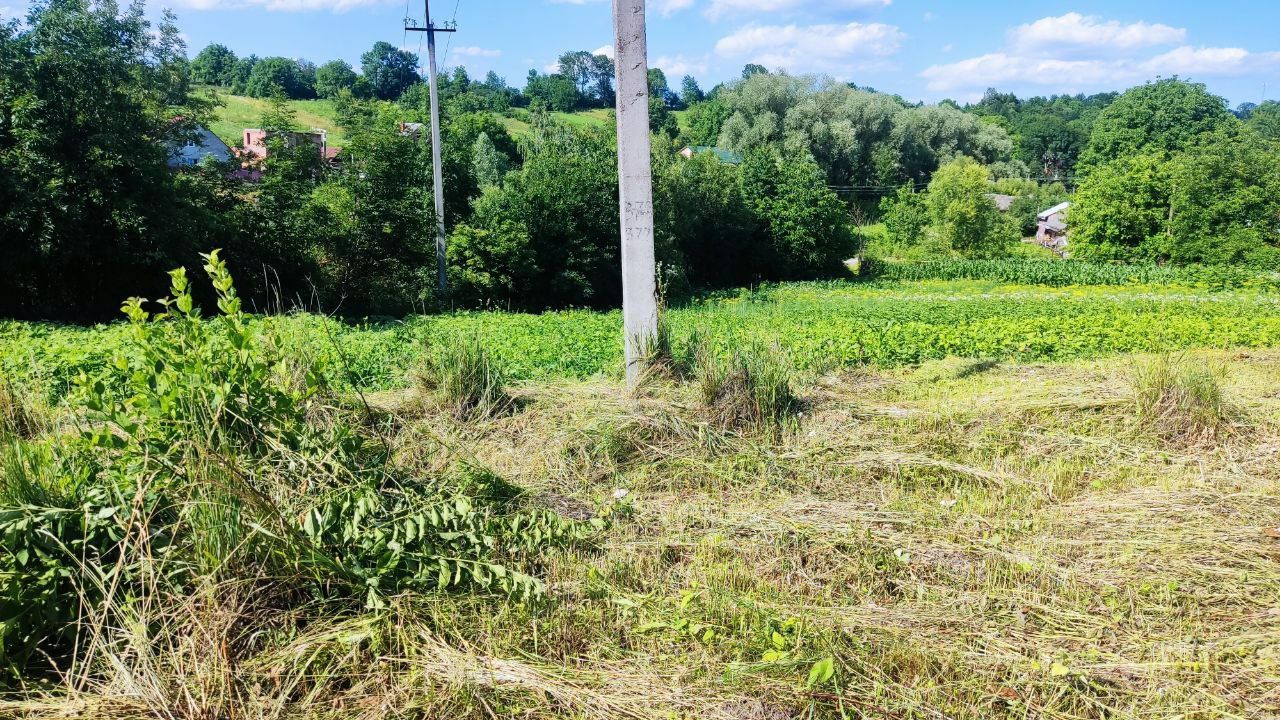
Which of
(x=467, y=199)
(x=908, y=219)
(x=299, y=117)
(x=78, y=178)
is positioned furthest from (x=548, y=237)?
(x=299, y=117)

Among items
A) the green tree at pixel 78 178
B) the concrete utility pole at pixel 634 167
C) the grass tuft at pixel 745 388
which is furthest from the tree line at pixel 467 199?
the grass tuft at pixel 745 388

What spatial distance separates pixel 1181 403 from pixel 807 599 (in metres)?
4.49

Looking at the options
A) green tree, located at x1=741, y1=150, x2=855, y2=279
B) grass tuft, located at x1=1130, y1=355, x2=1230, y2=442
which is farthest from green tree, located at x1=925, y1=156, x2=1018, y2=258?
grass tuft, located at x1=1130, y1=355, x2=1230, y2=442

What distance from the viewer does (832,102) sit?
5731 cm

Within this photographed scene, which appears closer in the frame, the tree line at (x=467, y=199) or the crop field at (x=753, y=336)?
the crop field at (x=753, y=336)

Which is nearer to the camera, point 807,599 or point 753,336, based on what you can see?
point 807,599

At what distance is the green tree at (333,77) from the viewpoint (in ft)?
249

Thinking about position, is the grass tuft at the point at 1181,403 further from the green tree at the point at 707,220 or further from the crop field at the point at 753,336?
the green tree at the point at 707,220

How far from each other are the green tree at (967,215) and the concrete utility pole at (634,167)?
43.0 meters

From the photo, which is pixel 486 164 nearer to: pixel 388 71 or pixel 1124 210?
pixel 1124 210

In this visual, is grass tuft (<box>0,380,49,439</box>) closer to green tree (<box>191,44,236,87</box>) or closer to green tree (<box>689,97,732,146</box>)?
green tree (<box>689,97,732,146</box>)

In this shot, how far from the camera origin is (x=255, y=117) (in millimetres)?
55906

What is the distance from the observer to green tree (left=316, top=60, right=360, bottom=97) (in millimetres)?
75812

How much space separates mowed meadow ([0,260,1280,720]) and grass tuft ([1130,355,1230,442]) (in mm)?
32
